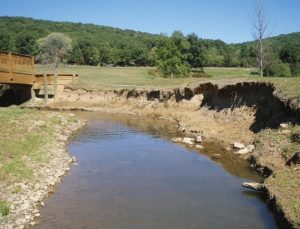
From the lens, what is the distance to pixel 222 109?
32.7 m

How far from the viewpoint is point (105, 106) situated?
44.7 metres

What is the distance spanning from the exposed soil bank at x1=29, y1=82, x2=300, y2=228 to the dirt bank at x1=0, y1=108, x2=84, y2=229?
348 inches

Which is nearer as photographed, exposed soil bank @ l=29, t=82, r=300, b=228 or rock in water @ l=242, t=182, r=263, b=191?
rock in water @ l=242, t=182, r=263, b=191

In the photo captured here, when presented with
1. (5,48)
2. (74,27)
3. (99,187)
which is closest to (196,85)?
(99,187)

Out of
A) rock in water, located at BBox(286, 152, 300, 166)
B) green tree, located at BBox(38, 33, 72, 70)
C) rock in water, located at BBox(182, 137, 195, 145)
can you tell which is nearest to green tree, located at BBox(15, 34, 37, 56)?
green tree, located at BBox(38, 33, 72, 70)

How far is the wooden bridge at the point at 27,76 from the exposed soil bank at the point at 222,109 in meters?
1.59

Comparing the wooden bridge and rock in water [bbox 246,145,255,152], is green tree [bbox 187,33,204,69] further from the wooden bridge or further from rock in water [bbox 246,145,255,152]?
rock in water [bbox 246,145,255,152]

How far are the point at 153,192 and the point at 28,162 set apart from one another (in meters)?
6.16

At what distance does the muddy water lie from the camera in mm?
13180

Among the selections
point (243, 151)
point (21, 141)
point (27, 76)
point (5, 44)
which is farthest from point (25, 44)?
point (243, 151)

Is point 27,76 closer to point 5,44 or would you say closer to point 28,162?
point 28,162

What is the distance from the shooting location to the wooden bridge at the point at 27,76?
3803 cm

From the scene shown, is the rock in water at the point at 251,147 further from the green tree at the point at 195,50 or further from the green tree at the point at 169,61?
the green tree at the point at 195,50

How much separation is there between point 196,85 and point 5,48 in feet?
243
